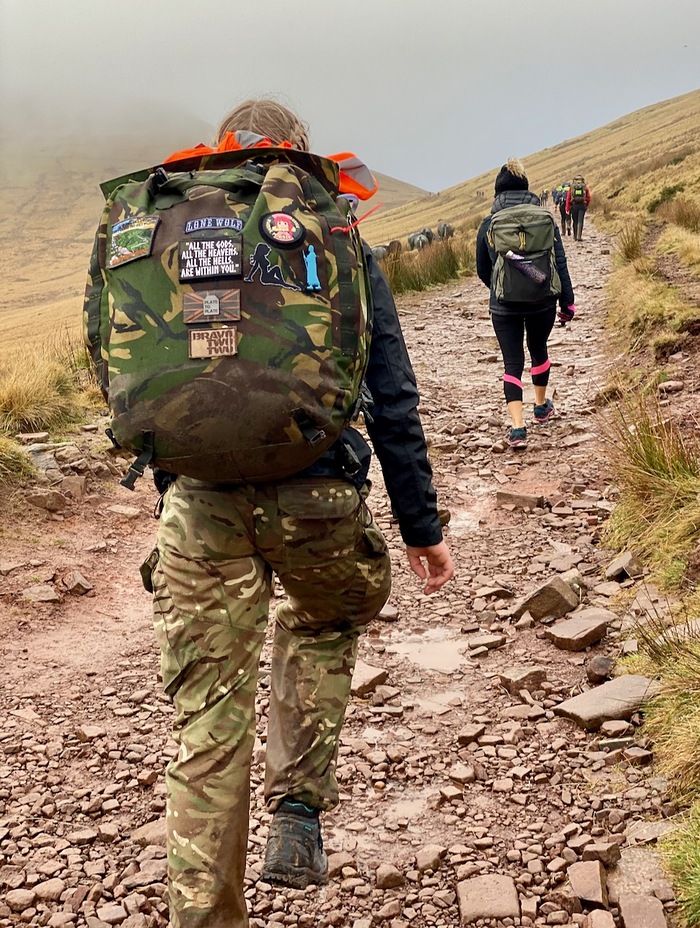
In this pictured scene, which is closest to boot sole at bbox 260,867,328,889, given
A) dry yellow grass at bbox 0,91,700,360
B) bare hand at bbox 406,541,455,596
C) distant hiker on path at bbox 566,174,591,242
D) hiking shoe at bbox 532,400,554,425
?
bare hand at bbox 406,541,455,596

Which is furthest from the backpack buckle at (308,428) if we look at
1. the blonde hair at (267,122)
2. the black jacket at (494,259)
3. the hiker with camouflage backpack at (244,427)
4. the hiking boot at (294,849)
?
the black jacket at (494,259)

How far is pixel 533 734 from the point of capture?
3.15 metres

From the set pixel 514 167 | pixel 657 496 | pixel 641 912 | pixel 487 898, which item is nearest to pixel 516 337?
pixel 514 167

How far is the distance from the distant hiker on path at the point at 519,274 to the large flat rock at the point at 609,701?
364 centimetres

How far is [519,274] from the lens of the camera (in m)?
6.61

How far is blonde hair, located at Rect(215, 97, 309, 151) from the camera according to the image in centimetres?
223

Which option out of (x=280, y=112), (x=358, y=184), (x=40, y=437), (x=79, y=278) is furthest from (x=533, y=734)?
(x=79, y=278)

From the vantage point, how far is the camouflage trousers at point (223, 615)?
1953mm

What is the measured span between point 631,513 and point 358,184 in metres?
3.05

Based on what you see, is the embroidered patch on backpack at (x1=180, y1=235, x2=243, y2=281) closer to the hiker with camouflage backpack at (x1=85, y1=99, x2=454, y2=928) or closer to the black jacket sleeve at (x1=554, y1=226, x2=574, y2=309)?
the hiker with camouflage backpack at (x1=85, y1=99, x2=454, y2=928)

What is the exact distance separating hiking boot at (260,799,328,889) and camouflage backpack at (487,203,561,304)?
199 inches

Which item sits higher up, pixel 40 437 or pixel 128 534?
pixel 40 437

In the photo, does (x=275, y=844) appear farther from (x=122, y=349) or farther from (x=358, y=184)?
(x=358, y=184)

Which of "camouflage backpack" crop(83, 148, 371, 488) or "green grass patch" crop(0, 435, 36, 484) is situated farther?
"green grass patch" crop(0, 435, 36, 484)
